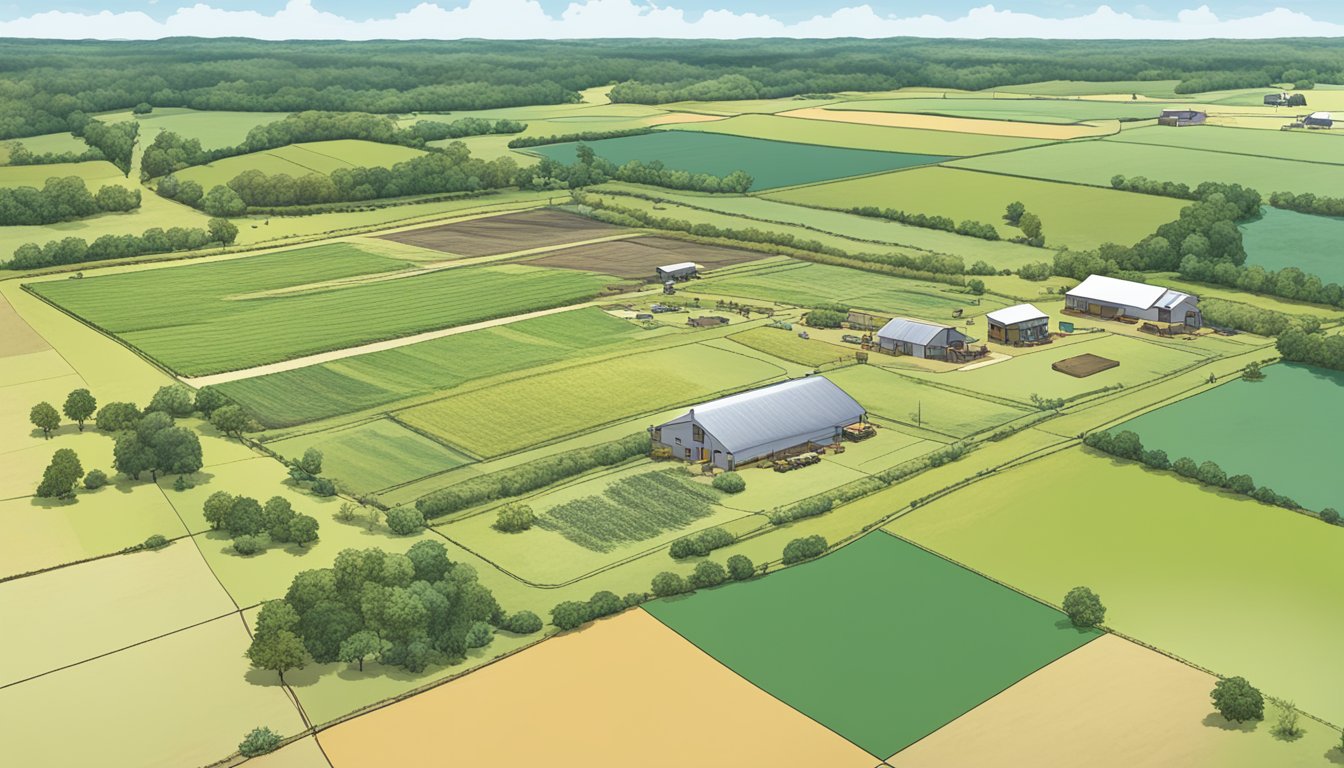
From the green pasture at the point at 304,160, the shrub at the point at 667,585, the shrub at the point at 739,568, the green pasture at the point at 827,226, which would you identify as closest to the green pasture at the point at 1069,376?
the green pasture at the point at 827,226

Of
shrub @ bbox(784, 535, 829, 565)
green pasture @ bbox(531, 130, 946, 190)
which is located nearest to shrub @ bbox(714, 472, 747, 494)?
shrub @ bbox(784, 535, 829, 565)

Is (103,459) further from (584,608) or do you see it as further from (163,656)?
(584,608)

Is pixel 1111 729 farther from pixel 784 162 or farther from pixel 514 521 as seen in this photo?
pixel 784 162

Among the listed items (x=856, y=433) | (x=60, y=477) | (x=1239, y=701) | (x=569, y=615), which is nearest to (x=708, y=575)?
(x=569, y=615)

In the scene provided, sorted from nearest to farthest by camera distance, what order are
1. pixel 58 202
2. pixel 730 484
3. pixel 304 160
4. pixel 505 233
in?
pixel 730 484, pixel 505 233, pixel 58 202, pixel 304 160

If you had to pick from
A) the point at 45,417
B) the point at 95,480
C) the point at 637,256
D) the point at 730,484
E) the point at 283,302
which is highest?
the point at 45,417

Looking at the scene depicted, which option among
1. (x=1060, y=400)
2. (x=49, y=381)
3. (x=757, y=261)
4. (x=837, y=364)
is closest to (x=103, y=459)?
(x=49, y=381)

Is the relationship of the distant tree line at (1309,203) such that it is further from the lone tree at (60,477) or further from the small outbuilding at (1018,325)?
the lone tree at (60,477)

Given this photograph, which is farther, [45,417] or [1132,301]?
[1132,301]
